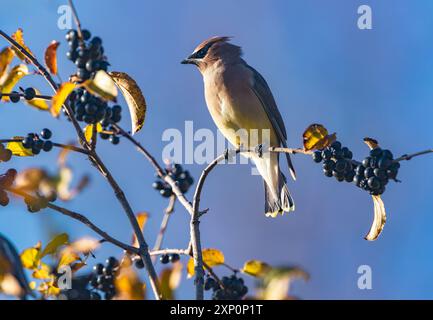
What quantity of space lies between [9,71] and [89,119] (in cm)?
35

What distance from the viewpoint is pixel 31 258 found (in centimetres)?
245

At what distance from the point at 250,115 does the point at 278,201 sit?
2.01 ft

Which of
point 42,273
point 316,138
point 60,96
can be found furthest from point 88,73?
point 316,138

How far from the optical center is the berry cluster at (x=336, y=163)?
2.71m

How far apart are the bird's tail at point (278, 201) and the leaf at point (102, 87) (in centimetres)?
251

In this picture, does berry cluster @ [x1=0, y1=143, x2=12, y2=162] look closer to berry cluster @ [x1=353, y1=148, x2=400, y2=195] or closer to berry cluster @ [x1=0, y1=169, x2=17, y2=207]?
berry cluster @ [x1=0, y1=169, x2=17, y2=207]

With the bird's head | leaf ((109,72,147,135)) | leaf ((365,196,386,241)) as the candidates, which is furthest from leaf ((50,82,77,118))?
the bird's head

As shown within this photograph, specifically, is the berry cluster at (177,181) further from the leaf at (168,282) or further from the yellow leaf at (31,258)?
the leaf at (168,282)

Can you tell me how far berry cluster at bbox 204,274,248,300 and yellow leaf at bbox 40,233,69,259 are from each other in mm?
528

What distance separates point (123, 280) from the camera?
163 cm

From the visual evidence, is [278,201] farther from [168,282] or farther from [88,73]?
[168,282]

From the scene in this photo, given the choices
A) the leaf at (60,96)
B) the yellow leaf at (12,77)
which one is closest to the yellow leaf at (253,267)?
the leaf at (60,96)
